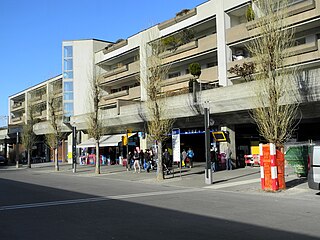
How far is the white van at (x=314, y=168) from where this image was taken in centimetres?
1267

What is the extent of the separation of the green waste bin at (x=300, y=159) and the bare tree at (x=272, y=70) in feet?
11.1

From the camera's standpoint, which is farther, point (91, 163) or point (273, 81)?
point (91, 163)

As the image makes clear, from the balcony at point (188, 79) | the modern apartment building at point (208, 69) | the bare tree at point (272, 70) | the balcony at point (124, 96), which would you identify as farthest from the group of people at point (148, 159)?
the balcony at point (124, 96)

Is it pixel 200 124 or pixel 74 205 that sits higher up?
pixel 200 124

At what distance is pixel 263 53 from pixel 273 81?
4.29 feet

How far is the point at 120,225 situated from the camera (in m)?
8.55

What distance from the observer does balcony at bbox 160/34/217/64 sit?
32.7 m

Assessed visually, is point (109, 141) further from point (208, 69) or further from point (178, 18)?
point (178, 18)

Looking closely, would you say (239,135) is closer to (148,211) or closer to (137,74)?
(137,74)

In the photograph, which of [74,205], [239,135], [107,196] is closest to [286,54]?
[107,196]

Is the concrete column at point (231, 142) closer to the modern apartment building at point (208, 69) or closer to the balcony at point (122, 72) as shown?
the modern apartment building at point (208, 69)

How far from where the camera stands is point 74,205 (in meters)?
12.0

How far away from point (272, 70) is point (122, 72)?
102 ft

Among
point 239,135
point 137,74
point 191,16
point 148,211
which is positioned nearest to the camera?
point 148,211
